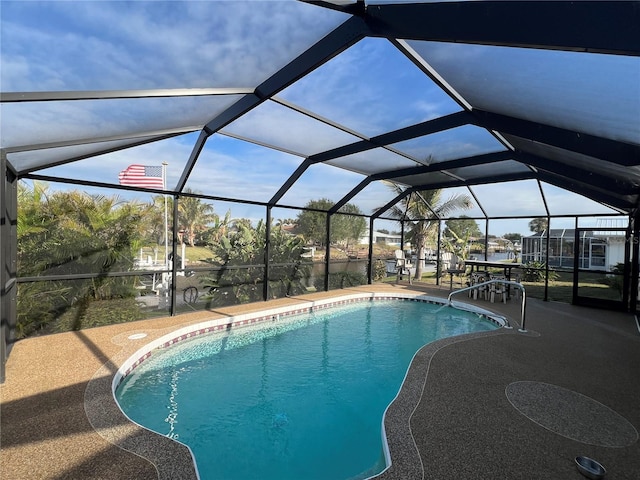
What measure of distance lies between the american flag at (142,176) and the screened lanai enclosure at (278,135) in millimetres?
28

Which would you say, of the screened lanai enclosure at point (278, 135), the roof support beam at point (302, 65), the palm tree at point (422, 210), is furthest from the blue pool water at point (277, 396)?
the palm tree at point (422, 210)

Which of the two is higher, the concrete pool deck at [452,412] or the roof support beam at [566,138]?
the roof support beam at [566,138]

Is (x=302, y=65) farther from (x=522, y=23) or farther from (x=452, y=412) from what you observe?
(x=452, y=412)

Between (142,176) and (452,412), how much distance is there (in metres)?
6.57

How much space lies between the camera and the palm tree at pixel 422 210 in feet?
40.4

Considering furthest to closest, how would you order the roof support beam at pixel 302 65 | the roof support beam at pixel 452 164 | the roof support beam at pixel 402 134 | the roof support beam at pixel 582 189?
the roof support beam at pixel 582 189
the roof support beam at pixel 452 164
the roof support beam at pixel 402 134
the roof support beam at pixel 302 65

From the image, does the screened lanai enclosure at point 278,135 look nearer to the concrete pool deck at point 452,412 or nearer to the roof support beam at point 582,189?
the roof support beam at point 582,189

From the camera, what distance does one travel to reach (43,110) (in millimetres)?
3215

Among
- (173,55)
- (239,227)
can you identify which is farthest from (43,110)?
(239,227)

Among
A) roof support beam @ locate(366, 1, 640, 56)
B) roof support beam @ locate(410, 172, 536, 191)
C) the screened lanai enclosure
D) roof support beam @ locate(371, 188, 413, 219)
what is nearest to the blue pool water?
the screened lanai enclosure

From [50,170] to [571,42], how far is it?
7.00 metres

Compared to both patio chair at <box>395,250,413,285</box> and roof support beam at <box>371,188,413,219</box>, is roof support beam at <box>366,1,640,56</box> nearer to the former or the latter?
roof support beam at <box>371,188,413,219</box>

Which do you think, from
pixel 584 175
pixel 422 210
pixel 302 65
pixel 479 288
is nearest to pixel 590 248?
pixel 479 288

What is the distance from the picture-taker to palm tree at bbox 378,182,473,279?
12.3 meters
